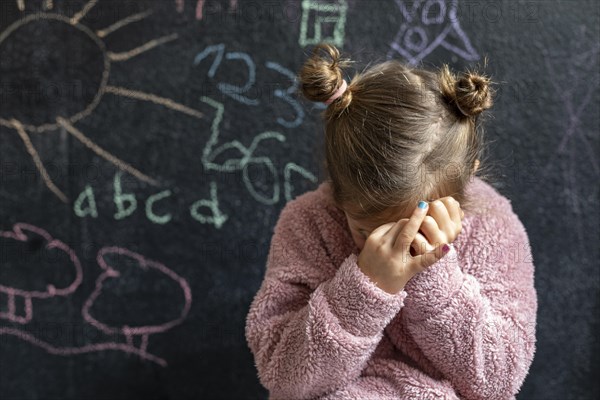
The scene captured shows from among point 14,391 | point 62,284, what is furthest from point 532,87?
point 14,391

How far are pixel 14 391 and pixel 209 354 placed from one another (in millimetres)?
383

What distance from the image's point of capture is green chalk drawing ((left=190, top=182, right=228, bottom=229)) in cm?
108

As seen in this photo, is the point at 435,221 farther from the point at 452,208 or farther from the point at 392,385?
the point at 392,385

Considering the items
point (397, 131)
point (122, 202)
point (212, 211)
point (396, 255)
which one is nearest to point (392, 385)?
point (396, 255)

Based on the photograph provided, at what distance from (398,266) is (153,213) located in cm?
53

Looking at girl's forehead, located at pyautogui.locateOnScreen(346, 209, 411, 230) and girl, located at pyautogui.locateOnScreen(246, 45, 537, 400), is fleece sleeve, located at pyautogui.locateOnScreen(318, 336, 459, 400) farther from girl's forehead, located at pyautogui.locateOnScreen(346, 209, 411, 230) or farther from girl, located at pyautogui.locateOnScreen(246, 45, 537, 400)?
girl's forehead, located at pyautogui.locateOnScreen(346, 209, 411, 230)

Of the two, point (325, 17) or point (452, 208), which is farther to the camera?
point (325, 17)

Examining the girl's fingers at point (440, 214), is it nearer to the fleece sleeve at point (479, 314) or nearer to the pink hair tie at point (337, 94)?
the fleece sleeve at point (479, 314)

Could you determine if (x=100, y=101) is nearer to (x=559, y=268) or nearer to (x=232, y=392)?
(x=232, y=392)

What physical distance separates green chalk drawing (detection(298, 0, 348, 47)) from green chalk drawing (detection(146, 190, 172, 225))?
38 centimetres

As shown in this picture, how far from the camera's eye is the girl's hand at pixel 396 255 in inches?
27.9

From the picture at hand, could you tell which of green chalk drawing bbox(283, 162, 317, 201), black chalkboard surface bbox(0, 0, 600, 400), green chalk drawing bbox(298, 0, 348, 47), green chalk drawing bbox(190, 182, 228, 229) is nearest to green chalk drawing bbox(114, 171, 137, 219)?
black chalkboard surface bbox(0, 0, 600, 400)

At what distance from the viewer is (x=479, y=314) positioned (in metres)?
0.76

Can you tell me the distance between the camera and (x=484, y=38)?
1.02 metres
